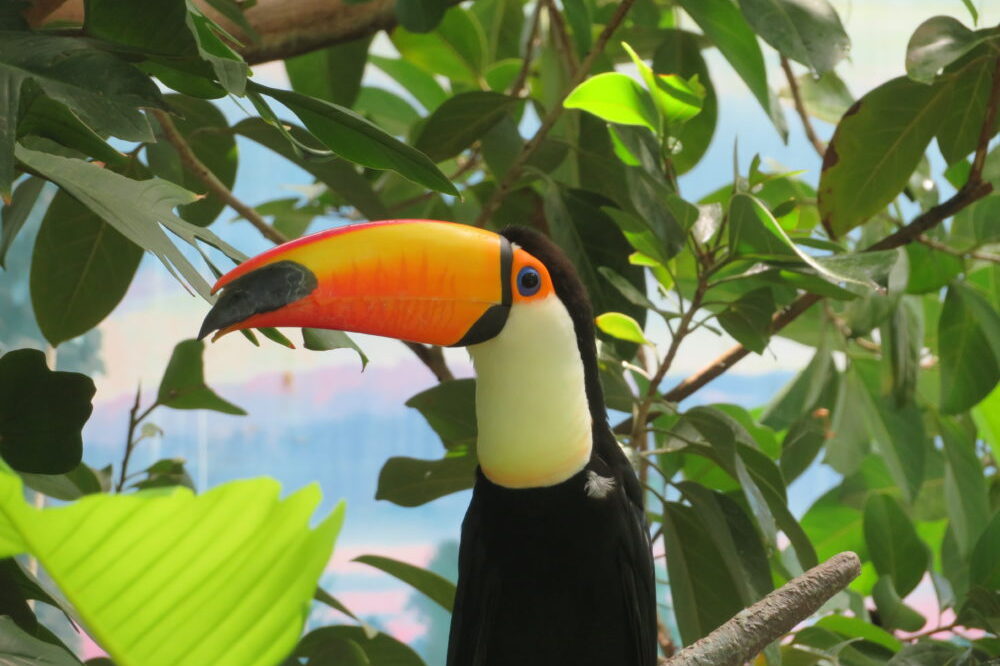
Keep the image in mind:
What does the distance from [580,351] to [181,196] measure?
1.30 ft

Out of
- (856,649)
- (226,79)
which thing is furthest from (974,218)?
(226,79)

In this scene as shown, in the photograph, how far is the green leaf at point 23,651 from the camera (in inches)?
10.4

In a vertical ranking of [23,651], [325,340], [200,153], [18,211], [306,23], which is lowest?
[23,651]

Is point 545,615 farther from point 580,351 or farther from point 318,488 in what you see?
point 318,488

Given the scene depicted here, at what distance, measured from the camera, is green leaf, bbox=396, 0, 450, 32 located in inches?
29.1

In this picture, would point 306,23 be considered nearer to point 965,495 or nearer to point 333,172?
point 333,172

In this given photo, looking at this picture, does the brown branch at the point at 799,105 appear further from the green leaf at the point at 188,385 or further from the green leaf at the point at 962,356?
the green leaf at the point at 188,385

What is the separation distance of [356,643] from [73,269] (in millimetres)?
378

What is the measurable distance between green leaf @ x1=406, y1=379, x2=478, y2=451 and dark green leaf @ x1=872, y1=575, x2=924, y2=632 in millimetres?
416

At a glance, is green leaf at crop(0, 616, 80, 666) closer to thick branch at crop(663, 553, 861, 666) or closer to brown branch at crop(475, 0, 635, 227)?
thick branch at crop(663, 553, 861, 666)

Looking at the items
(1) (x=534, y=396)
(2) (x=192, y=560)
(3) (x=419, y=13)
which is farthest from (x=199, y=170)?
(2) (x=192, y=560)

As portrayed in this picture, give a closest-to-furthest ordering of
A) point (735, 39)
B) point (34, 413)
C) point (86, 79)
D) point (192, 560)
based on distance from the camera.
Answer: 1. point (192, 560)
2. point (86, 79)
3. point (34, 413)
4. point (735, 39)

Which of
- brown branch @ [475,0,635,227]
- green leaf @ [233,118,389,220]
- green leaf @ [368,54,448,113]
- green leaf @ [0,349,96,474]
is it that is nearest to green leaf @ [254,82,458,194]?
green leaf @ [0,349,96,474]

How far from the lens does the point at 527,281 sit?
760 millimetres
